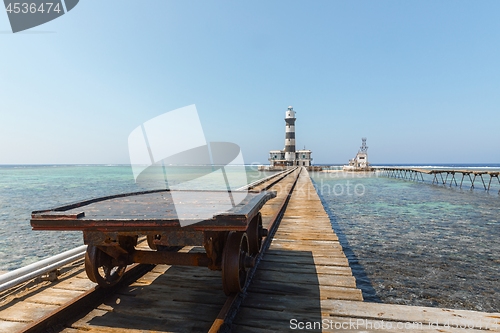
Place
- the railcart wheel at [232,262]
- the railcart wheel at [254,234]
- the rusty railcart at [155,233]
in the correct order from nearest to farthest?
the rusty railcart at [155,233]
the railcart wheel at [232,262]
the railcart wheel at [254,234]

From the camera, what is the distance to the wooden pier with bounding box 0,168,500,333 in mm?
3031

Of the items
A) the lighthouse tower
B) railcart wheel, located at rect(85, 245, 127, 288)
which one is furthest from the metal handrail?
the lighthouse tower

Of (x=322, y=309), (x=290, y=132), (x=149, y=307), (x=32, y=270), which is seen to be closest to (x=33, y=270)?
(x=32, y=270)

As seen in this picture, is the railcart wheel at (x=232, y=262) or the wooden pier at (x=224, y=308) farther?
the railcart wheel at (x=232, y=262)

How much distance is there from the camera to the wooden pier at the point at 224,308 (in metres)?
3.03

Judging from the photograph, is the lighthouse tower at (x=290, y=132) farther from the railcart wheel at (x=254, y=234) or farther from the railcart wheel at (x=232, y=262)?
the railcart wheel at (x=232, y=262)

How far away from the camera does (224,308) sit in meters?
3.13

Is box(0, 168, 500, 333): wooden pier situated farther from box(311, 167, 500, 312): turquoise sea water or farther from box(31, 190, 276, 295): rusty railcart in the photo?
box(311, 167, 500, 312): turquoise sea water

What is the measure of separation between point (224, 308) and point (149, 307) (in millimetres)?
1073

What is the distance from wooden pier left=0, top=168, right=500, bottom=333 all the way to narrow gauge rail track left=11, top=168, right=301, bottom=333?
1cm

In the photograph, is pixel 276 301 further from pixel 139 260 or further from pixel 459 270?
pixel 459 270

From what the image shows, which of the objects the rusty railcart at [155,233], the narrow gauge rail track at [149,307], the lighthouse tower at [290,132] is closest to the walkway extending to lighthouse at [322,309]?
the narrow gauge rail track at [149,307]

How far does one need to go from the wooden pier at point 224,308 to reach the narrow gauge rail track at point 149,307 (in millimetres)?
11

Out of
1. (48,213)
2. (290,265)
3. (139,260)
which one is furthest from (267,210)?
(48,213)
